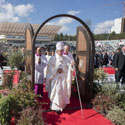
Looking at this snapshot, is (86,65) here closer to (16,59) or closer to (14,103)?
(14,103)

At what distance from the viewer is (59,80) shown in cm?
401

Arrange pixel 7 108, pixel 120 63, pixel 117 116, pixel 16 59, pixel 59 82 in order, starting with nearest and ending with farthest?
pixel 7 108 → pixel 117 116 → pixel 59 82 → pixel 120 63 → pixel 16 59

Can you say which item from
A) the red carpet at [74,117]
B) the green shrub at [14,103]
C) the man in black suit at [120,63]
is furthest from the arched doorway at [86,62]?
the man in black suit at [120,63]

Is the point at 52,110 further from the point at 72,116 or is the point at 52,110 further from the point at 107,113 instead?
the point at 107,113

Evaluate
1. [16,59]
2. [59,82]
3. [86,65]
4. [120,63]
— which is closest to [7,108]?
[59,82]

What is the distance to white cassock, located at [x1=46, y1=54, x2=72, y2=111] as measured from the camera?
3.92 metres

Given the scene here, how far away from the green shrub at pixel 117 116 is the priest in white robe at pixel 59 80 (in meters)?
→ 1.25

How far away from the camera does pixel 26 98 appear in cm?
338

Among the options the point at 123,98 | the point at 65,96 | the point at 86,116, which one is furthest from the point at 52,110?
the point at 123,98

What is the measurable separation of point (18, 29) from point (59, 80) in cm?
5360

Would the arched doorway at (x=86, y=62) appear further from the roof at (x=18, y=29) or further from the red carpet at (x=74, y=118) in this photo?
the roof at (x=18, y=29)

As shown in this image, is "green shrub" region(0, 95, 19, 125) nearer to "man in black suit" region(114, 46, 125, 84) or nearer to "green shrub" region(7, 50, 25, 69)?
"green shrub" region(7, 50, 25, 69)

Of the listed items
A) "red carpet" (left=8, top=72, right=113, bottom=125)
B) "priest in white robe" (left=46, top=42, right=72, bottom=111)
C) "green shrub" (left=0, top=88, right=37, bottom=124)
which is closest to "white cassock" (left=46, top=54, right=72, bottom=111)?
"priest in white robe" (left=46, top=42, right=72, bottom=111)

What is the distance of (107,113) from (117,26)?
69.4 meters
